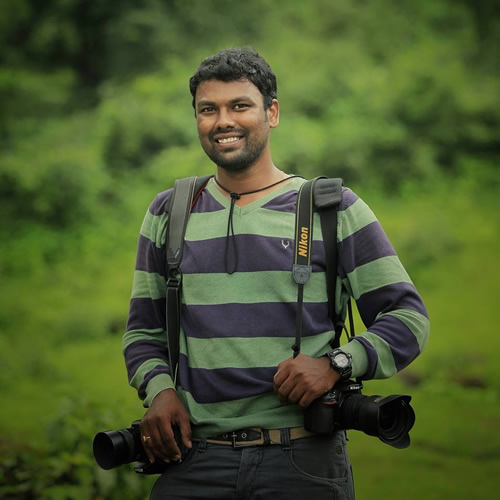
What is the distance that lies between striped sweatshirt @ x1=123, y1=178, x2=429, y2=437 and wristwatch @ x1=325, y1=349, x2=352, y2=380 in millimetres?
23

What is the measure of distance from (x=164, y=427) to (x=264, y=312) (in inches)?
14.6

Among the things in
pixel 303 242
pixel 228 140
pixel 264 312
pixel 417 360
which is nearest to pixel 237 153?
pixel 228 140

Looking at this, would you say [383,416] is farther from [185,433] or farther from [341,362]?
[185,433]

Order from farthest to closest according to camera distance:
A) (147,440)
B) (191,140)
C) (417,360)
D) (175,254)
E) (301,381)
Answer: (191,140) < (417,360) < (175,254) < (147,440) < (301,381)

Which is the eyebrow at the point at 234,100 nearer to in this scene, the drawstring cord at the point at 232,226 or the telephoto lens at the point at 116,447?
the drawstring cord at the point at 232,226

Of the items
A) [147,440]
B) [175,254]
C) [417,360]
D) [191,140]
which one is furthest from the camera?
[191,140]

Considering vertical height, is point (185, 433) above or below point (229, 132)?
below

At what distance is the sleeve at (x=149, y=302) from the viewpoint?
2.25 m

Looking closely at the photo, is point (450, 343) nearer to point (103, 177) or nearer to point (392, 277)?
point (103, 177)

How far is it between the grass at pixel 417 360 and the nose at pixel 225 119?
2.78 metres

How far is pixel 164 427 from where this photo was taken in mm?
2023

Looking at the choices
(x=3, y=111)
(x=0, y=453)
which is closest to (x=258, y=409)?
(x=0, y=453)

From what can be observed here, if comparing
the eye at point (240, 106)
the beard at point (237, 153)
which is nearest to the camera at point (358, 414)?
the beard at point (237, 153)

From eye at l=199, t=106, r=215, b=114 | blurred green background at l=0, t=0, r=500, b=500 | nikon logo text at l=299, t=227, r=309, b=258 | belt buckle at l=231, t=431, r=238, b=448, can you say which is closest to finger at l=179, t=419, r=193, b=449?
belt buckle at l=231, t=431, r=238, b=448
